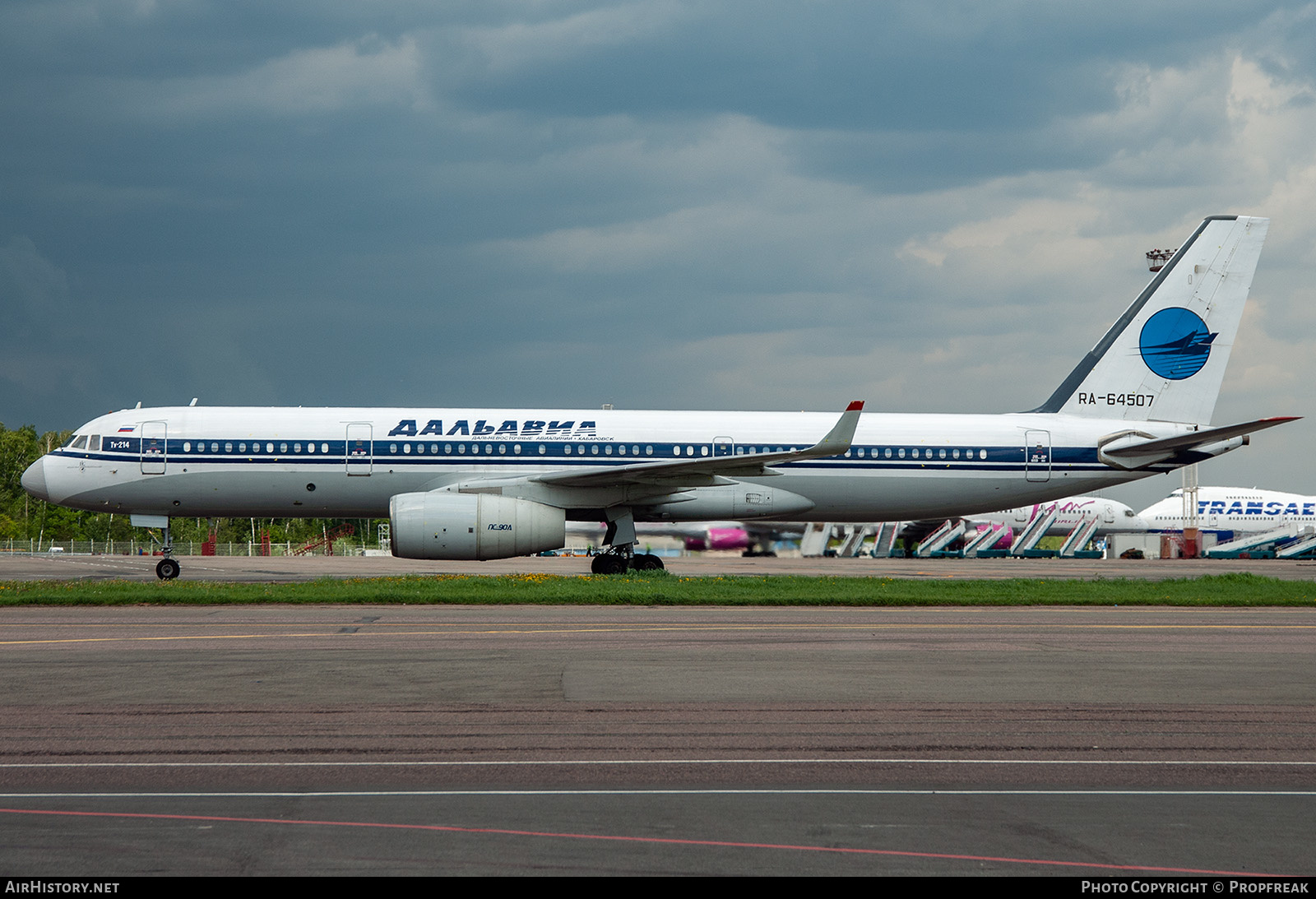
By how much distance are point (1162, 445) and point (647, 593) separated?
51.4 ft

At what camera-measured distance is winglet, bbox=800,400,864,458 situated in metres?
24.3

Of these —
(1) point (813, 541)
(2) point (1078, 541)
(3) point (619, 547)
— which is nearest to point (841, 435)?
(3) point (619, 547)

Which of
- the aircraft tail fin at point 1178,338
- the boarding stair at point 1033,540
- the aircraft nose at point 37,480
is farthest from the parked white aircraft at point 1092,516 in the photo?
the aircraft nose at point 37,480

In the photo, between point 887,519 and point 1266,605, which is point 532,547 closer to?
point 887,519

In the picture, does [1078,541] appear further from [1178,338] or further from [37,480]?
[37,480]

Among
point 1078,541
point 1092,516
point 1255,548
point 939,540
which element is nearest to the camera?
point 939,540

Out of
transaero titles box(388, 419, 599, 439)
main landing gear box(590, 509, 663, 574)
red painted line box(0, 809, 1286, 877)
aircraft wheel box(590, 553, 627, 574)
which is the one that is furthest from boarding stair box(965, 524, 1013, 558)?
red painted line box(0, 809, 1286, 877)

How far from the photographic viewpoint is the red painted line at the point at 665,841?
571 cm

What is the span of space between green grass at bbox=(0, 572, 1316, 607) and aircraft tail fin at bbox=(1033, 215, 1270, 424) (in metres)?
7.44

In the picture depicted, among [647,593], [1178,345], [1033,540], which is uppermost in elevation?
[1178,345]

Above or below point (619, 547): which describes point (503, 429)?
above

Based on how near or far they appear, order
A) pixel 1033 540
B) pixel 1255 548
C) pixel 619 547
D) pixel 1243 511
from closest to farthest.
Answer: pixel 619 547 < pixel 1033 540 < pixel 1255 548 < pixel 1243 511

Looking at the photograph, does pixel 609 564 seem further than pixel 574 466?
Yes

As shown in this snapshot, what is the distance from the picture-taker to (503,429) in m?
27.1
